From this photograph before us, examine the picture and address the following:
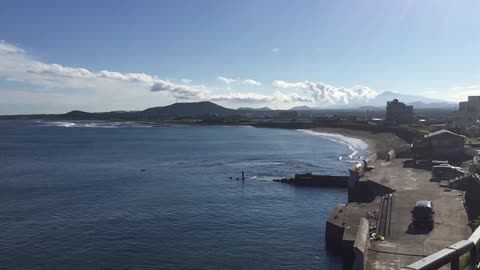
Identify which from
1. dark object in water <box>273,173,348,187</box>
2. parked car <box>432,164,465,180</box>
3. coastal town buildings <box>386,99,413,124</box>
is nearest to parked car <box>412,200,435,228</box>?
parked car <box>432,164,465,180</box>

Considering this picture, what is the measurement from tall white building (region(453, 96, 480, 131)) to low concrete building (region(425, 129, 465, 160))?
5860cm

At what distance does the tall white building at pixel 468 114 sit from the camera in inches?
4385

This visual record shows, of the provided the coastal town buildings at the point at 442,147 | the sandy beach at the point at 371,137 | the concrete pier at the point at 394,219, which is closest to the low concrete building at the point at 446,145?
the coastal town buildings at the point at 442,147

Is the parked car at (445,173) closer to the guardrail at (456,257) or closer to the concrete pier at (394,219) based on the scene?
the concrete pier at (394,219)

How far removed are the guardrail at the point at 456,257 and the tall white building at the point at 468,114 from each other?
108 m

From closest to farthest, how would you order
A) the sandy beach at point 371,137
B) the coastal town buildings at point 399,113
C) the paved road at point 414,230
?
the paved road at point 414,230, the sandy beach at point 371,137, the coastal town buildings at point 399,113

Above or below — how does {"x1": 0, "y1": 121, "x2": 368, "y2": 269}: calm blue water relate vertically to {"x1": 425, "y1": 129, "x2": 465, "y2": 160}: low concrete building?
below

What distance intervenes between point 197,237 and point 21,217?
16892mm

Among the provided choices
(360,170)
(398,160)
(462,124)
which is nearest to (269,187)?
(360,170)

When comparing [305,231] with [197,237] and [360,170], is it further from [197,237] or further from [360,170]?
[360,170]

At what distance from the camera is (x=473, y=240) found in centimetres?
927

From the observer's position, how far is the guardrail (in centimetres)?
774

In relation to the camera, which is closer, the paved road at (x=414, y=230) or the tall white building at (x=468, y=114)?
the paved road at (x=414, y=230)

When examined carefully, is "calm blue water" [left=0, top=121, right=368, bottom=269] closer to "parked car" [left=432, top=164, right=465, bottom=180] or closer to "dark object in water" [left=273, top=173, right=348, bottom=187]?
"dark object in water" [left=273, top=173, right=348, bottom=187]
